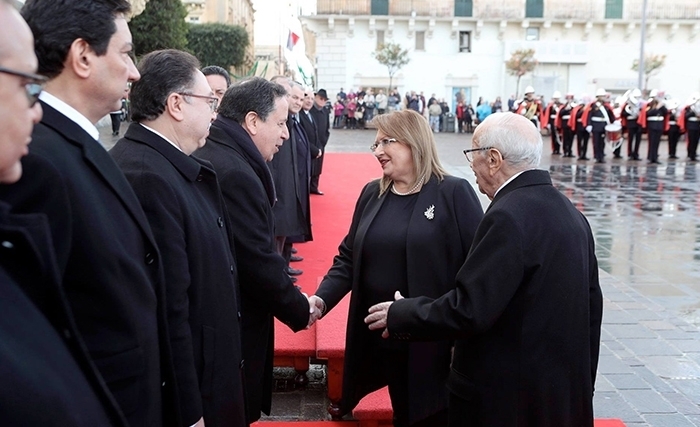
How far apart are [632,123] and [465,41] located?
79.4 feet

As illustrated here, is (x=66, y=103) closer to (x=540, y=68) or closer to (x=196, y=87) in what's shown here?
(x=196, y=87)

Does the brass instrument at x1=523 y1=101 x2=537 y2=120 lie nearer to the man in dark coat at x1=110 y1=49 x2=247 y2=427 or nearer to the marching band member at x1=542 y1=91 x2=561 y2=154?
the marching band member at x1=542 y1=91 x2=561 y2=154

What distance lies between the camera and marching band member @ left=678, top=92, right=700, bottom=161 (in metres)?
22.0

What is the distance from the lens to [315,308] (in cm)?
370

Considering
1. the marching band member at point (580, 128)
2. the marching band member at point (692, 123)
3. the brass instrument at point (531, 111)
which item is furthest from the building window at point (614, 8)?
the marching band member at point (580, 128)

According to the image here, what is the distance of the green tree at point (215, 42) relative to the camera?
4391 cm

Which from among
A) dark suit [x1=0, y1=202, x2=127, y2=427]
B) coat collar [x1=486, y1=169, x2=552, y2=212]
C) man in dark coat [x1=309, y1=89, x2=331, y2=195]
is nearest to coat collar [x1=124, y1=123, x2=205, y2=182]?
coat collar [x1=486, y1=169, x2=552, y2=212]

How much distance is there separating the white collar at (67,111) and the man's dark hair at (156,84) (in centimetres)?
62

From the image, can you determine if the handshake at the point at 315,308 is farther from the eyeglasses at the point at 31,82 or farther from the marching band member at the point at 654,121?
the marching band member at the point at 654,121

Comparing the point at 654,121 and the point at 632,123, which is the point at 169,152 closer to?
the point at 654,121

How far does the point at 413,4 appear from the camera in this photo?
149 ft

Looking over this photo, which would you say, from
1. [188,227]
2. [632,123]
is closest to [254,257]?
[188,227]

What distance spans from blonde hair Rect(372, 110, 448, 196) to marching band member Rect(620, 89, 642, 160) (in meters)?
20.1

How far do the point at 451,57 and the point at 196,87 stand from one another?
1698 inches
